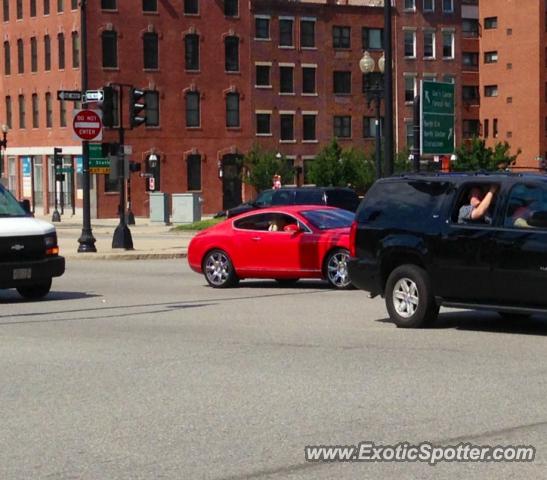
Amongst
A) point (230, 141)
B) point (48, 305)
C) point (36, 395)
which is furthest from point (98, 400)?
point (230, 141)

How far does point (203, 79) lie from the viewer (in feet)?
295

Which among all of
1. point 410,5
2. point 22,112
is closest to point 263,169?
point 22,112

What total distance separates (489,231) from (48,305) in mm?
8050

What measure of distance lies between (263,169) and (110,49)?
40.9ft

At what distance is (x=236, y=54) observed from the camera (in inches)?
3583

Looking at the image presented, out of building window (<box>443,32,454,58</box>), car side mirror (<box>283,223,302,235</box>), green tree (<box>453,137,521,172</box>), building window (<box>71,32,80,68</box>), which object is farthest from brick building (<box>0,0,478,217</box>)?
car side mirror (<box>283,223,302,235</box>)

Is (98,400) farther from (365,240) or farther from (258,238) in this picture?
(258,238)

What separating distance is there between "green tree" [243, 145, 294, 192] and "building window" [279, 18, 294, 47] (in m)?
8.96

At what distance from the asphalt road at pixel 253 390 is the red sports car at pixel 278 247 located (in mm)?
3453

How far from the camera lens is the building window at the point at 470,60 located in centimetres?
11238

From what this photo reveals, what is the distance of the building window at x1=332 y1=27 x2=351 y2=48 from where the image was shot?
9512 centimetres

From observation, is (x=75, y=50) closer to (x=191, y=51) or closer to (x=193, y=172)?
(x=191, y=51)

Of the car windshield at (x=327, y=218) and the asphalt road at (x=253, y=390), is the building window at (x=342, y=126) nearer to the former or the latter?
the car windshield at (x=327, y=218)

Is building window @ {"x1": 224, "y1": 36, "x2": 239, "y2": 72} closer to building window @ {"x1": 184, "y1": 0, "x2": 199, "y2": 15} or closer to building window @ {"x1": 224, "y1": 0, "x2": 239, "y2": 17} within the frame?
building window @ {"x1": 224, "y1": 0, "x2": 239, "y2": 17}
